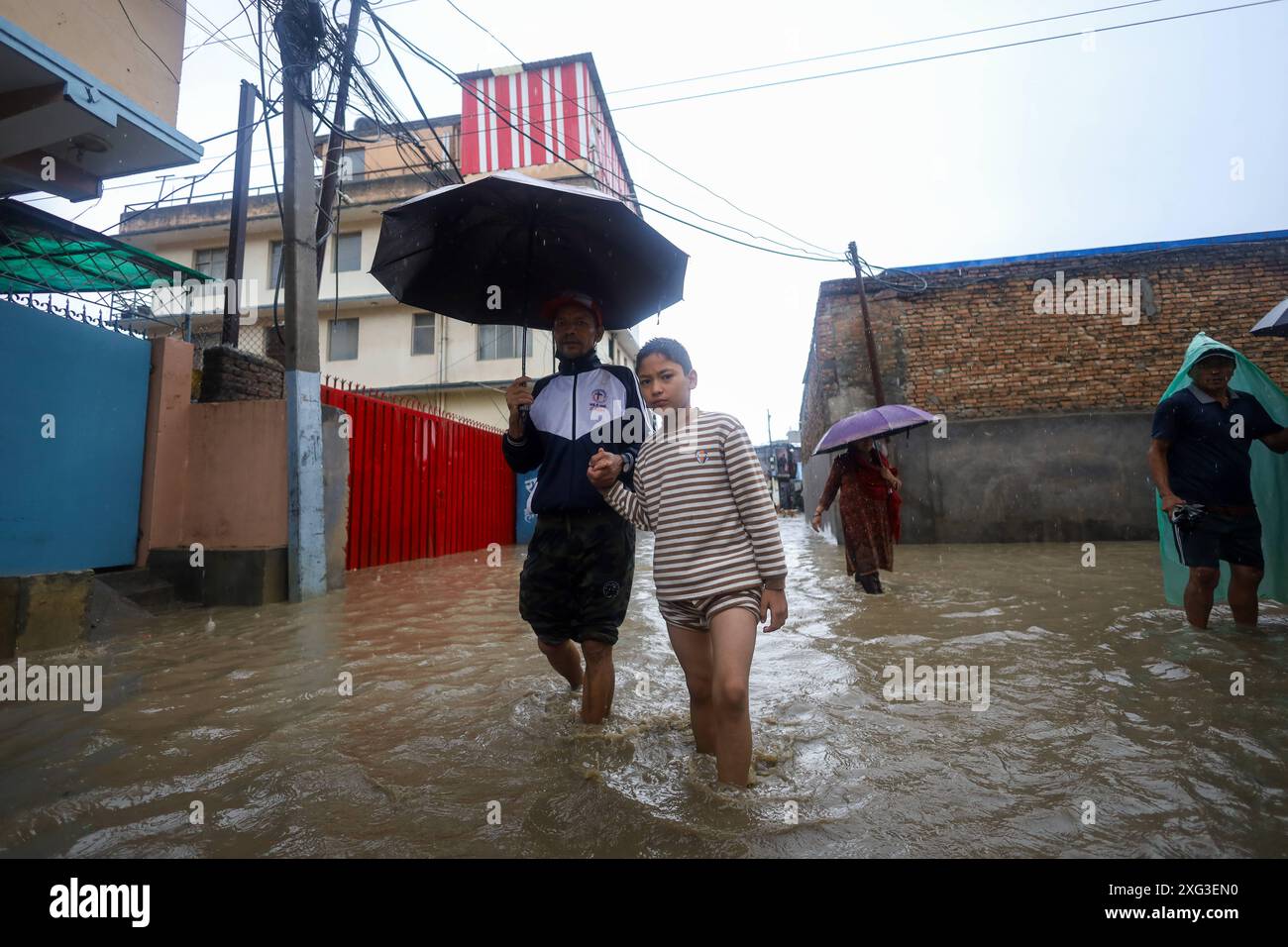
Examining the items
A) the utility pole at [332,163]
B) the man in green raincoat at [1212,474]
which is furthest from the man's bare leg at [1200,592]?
the utility pole at [332,163]

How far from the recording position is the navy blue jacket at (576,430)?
102 inches

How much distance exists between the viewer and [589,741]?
2566 millimetres

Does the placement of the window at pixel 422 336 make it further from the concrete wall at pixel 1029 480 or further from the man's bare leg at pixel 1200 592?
the man's bare leg at pixel 1200 592

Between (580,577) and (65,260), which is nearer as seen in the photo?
(580,577)

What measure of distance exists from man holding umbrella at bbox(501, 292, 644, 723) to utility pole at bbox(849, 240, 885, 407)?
1033 cm

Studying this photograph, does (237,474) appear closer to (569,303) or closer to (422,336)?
(569,303)

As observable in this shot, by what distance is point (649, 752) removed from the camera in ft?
8.13

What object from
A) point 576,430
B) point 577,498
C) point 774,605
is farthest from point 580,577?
point 774,605

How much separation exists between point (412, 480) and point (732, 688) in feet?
29.9

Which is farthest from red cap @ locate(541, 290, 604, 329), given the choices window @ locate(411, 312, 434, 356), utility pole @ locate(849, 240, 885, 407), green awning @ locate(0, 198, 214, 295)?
window @ locate(411, 312, 434, 356)

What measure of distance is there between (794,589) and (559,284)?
16.7 ft

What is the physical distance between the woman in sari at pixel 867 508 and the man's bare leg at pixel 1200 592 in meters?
2.56
